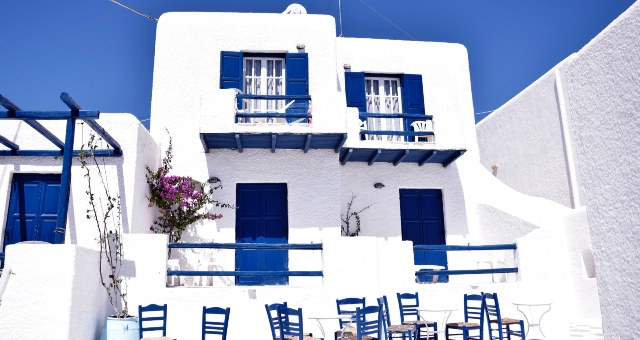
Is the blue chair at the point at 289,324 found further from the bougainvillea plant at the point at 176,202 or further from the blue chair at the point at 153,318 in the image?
the bougainvillea plant at the point at 176,202

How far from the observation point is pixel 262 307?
27.4 feet

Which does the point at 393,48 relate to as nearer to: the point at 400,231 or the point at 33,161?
the point at 400,231

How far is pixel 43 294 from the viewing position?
6.66 m

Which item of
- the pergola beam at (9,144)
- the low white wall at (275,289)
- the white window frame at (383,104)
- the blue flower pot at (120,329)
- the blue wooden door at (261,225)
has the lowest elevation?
the blue flower pot at (120,329)

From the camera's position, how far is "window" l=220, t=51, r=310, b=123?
460 inches

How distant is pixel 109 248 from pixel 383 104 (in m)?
7.73

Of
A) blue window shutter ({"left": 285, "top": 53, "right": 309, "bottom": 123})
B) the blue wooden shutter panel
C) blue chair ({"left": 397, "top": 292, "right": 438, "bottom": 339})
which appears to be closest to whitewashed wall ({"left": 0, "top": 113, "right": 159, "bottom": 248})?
blue window shutter ({"left": 285, "top": 53, "right": 309, "bottom": 123})

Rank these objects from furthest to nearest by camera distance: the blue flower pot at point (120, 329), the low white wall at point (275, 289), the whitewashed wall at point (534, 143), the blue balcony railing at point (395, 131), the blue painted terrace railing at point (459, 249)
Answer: the whitewashed wall at point (534, 143) < the blue balcony railing at point (395, 131) < the blue painted terrace railing at point (459, 249) < the low white wall at point (275, 289) < the blue flower pot at point (120, 329)

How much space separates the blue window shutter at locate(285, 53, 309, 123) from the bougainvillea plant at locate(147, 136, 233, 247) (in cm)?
258

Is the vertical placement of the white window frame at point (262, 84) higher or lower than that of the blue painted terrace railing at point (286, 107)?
higher

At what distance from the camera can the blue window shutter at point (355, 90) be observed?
1278cm

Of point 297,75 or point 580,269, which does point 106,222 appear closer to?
point 297,75

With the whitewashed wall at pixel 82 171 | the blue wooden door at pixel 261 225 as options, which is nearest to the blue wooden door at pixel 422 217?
the blue wooden door at pixel 261 225

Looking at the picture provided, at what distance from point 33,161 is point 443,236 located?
9.10 meters
